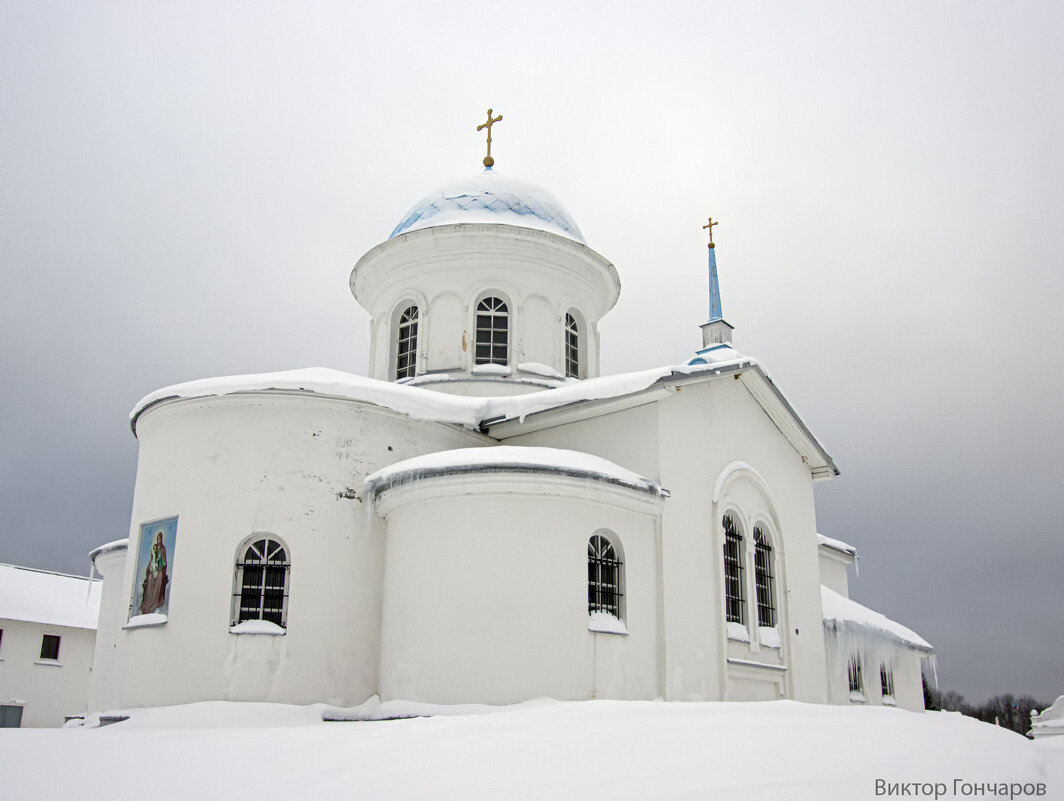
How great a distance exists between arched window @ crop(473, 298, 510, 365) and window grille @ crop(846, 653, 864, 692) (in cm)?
775

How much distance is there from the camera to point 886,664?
693 inches

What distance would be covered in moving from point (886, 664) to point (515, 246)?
33.2 feet

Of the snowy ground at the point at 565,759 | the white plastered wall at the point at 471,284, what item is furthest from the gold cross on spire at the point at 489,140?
the snowy ground at the point at 565,759

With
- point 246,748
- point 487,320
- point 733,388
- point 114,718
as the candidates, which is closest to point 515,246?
point 487,320

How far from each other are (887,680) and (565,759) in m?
15.0

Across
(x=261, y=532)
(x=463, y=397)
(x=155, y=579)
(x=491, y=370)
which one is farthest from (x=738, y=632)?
(x=155, y=579)

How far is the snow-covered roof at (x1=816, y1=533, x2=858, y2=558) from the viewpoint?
18391mm

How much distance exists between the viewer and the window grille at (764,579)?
13859 millimetres

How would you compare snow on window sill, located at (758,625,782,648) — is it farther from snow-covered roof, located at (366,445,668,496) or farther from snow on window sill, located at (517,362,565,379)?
snow on window sill, located at (517,362,565,379)

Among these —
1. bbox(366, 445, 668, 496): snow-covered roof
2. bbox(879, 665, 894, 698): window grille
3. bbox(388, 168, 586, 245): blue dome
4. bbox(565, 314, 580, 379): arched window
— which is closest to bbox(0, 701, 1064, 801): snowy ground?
bbox(366, 445, 668, 496): snow-covered roof

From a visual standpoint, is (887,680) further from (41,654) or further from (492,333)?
(41,654)

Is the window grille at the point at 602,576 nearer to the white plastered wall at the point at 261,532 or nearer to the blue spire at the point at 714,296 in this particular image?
the white plastered wall at the point at 261,532

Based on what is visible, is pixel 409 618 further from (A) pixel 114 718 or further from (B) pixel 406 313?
(B) pixel 406 313

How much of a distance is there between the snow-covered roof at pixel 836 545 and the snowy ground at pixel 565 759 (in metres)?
11.5
